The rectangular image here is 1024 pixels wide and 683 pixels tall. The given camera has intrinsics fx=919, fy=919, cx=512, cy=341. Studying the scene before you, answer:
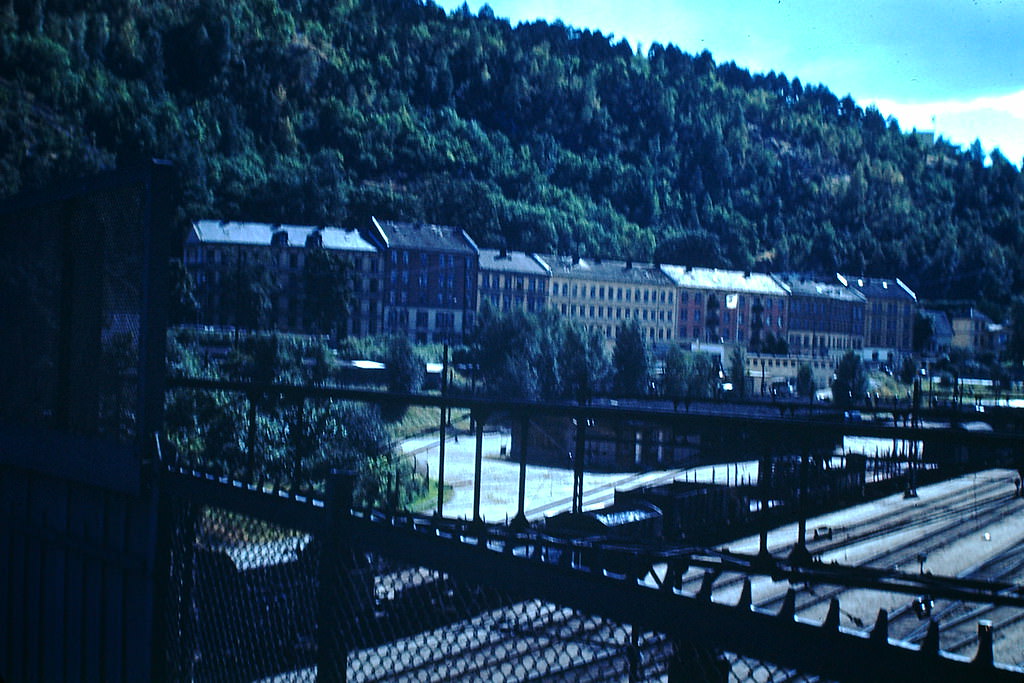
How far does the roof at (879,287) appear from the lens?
105ft

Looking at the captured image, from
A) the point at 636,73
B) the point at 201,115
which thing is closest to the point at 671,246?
the point at 201,115

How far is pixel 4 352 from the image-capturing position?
2.61 m

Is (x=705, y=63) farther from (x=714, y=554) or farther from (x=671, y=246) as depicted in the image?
(x=714, y=554)

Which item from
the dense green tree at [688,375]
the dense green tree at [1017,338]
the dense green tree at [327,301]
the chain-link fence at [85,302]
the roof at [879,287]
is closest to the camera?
the chain-link fence at [85,302]

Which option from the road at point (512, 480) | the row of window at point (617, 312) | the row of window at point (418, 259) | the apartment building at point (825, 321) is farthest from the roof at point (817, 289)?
the road at point (512, 480)

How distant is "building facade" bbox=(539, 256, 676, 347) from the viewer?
2941 centimetres

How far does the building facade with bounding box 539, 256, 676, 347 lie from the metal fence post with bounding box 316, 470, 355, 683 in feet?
90.3

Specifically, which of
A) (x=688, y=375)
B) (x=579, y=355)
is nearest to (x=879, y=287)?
(x=688, y=375)

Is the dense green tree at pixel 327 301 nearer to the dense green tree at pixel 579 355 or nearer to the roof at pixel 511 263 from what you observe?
the roof at pixel 511 263

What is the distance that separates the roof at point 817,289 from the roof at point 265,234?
15120mm

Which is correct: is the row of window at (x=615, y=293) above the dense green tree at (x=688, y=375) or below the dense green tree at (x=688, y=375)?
above

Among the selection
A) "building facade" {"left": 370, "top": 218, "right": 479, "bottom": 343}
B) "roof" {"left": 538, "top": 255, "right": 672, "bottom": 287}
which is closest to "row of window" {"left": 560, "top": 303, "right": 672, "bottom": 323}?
"roof" {"left": 538, "top": 255, "right": 672, "bottom": 287}

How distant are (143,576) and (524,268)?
27682 mm

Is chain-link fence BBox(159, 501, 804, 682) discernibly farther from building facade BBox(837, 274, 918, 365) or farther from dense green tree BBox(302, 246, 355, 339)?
building facade BBox(837, 274, 918, 365)
